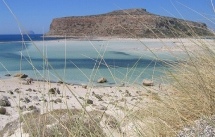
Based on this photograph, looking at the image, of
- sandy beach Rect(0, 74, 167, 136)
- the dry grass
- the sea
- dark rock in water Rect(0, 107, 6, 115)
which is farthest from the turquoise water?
dark rock in water Rect(0, 107, 6, 115)

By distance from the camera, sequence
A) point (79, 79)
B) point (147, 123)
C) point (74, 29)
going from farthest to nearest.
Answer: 1. point (74, 29)
2. point (79, 79)
3. point (147, 123)

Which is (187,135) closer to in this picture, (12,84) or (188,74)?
(188,74)

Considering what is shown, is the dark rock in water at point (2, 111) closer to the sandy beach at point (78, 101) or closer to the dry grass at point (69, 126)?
the sandy beach at point (78, 101)

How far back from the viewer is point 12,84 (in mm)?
14695

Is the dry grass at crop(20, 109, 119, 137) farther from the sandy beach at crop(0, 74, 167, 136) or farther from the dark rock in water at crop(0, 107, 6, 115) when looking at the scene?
the dark rock in water at crop(0, 107, 6, 115)

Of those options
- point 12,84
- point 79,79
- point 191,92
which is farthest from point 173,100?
point 79,79

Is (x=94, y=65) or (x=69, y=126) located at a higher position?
(x=94, y=65)

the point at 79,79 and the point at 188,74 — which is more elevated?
the point at 188,74

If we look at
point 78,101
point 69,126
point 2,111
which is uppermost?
point 78,101

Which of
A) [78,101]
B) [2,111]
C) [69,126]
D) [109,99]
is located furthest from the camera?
[2,111]

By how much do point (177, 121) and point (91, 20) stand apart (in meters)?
101

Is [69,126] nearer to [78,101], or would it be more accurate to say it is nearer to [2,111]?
[78,101]

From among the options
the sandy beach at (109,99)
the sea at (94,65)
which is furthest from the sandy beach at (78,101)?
the sea at (94,65)

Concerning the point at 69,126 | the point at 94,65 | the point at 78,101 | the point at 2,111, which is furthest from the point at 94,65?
the point at 2,111
